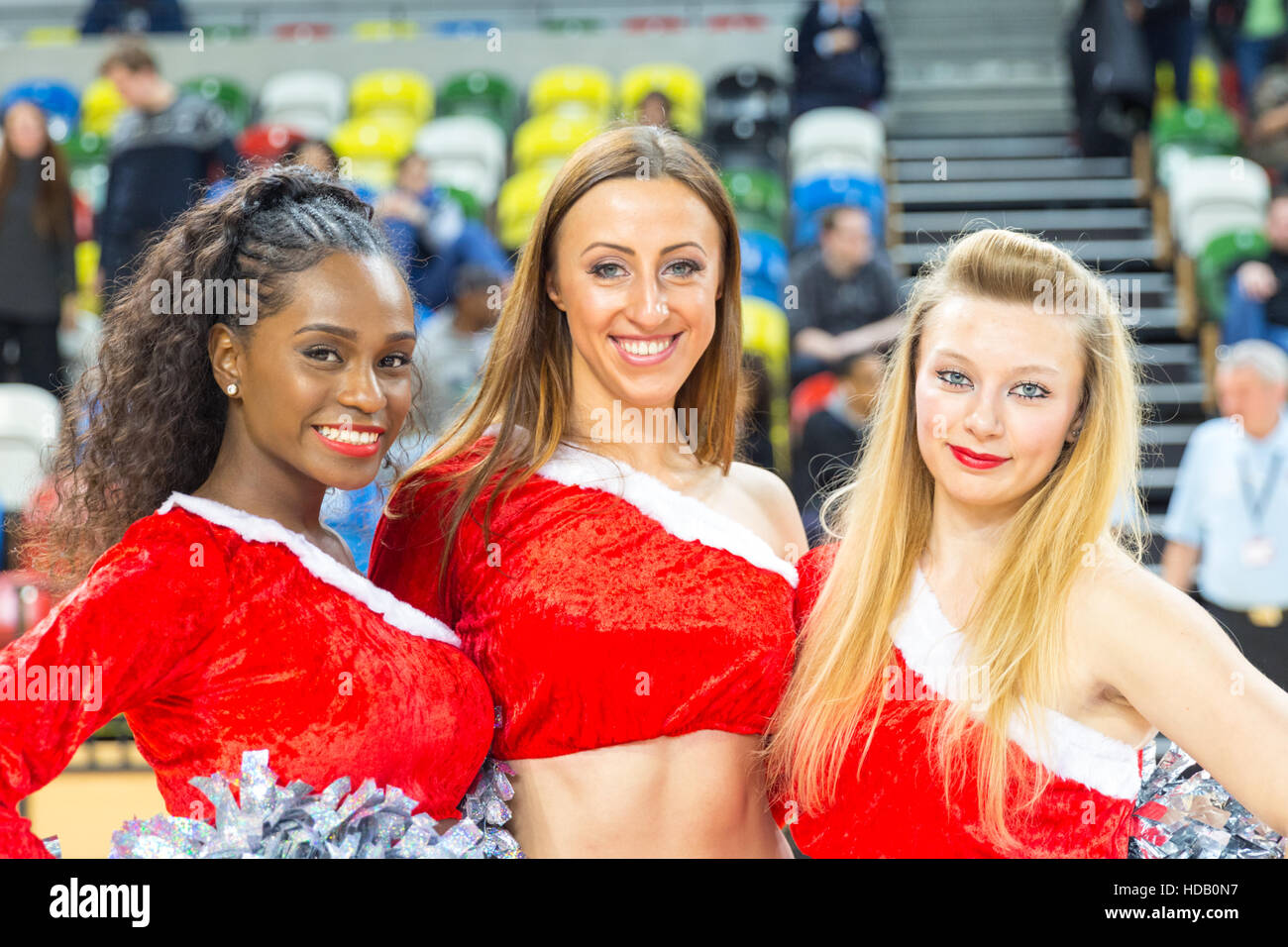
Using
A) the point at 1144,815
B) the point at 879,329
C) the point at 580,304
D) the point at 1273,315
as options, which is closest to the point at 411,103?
the point at 879,329

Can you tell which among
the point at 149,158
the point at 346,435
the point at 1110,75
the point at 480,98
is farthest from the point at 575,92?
the point at 346,435

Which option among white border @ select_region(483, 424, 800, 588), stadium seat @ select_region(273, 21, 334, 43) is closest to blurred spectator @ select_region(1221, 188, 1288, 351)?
white border @ select_region(483, 424, 800, 588)

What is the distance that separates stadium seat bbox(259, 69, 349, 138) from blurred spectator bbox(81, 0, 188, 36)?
2.27 ft

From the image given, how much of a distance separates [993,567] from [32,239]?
470 centimetres

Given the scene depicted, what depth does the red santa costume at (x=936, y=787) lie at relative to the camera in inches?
68.4

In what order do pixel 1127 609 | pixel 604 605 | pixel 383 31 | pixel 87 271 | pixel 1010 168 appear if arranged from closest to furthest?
pixel 1127 609 → pixel 604 605 → pixel 87 271 → pixel 1010 168 → pixel 383 31

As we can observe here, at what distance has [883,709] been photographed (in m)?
1.83

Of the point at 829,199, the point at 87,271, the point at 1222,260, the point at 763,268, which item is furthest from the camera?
the point at 87,271

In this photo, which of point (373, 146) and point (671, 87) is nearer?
point (373, 146)

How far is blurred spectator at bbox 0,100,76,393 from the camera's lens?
217 inches

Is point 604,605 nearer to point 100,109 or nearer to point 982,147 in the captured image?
point 982,147

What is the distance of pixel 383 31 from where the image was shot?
895 centimetres

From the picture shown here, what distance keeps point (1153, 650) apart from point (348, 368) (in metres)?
1.01
